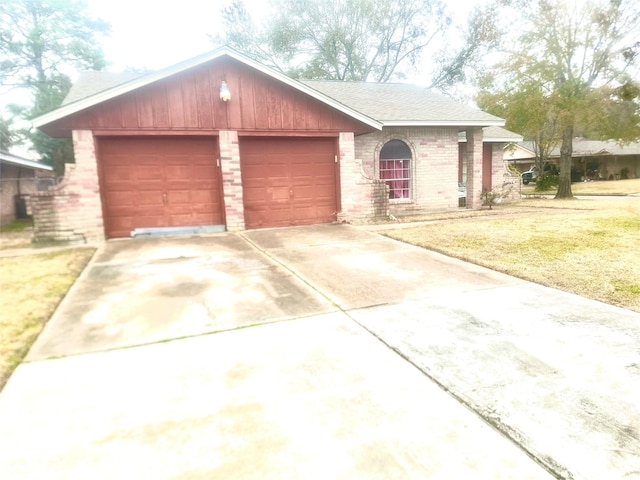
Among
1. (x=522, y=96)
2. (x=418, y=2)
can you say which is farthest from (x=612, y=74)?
(x=418, y=2)

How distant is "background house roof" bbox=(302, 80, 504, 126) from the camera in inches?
538

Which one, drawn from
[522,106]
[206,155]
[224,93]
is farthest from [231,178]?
[522,106]

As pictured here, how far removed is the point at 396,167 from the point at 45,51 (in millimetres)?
28312

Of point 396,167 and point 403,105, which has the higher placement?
point 403,105

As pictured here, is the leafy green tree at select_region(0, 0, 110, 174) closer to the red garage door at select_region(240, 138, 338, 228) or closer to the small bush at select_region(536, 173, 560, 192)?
the red garage door at select_region(240, 138, 338, 228)

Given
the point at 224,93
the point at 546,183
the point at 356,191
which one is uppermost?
the point at 224,93

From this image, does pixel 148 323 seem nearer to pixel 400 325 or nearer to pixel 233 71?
pixel 400 325

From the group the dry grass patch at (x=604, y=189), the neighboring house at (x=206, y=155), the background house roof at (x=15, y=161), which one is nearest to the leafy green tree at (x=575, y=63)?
the dry grass patch at (x=604, y=189)

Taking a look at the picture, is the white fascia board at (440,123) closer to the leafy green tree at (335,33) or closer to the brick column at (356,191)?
the brick column at (356,191)

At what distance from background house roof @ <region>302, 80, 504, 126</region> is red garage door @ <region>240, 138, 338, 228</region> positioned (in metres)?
2.97

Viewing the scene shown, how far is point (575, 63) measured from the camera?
19453 mm

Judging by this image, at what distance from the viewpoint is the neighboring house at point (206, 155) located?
9.25 meters

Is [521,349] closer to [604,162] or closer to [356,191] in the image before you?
[356,191]

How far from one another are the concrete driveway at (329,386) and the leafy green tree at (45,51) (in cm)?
2716
